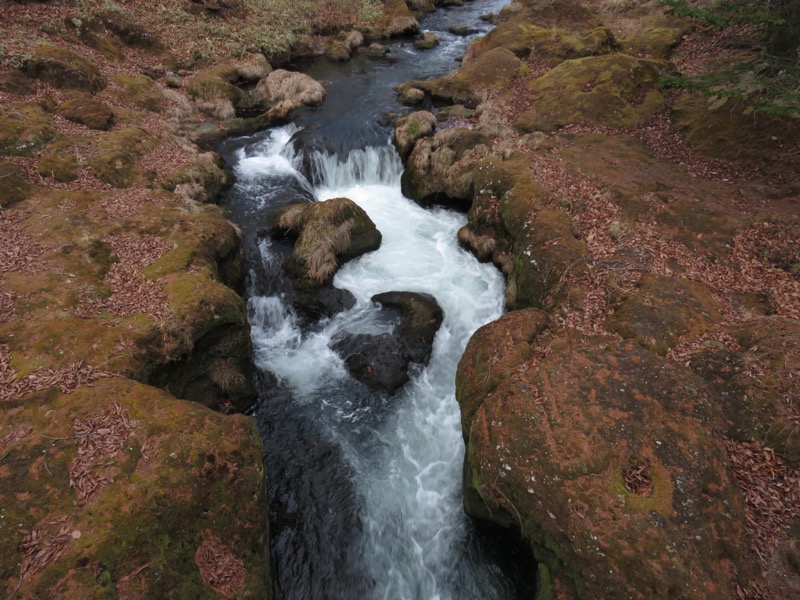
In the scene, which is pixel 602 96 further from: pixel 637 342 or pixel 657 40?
pixel 637 342

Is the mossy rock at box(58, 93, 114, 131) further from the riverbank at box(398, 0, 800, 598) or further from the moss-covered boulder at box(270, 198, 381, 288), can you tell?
the riverbank at box(398, 0, 800, 598)

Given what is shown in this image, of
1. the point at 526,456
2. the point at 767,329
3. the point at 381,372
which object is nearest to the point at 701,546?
the point at 526,456

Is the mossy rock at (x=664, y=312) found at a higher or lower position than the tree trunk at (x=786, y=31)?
lower

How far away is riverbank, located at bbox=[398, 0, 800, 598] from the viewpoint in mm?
5363

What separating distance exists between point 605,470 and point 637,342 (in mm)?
2861

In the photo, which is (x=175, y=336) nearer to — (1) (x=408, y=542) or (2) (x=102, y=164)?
(1) (x=408, y=542)

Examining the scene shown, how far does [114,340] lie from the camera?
7371 millimetres

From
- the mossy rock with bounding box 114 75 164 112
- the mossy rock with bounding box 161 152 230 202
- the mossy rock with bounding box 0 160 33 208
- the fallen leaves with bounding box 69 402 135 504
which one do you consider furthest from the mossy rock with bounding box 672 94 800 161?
the mossy rock with bounding box 114 75 164 112

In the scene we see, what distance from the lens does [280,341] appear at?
1098 cm

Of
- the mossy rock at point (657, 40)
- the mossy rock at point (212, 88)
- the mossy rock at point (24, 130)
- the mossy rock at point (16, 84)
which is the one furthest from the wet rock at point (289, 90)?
the mossy rock at point (657, 40)

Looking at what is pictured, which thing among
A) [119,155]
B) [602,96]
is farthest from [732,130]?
[119,155]

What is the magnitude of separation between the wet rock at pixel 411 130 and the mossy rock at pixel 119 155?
9314 millimetres

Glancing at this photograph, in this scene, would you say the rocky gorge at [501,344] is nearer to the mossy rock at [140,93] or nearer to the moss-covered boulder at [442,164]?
the moss-covered boulder at [442,164]

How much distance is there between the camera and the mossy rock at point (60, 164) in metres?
11.1
